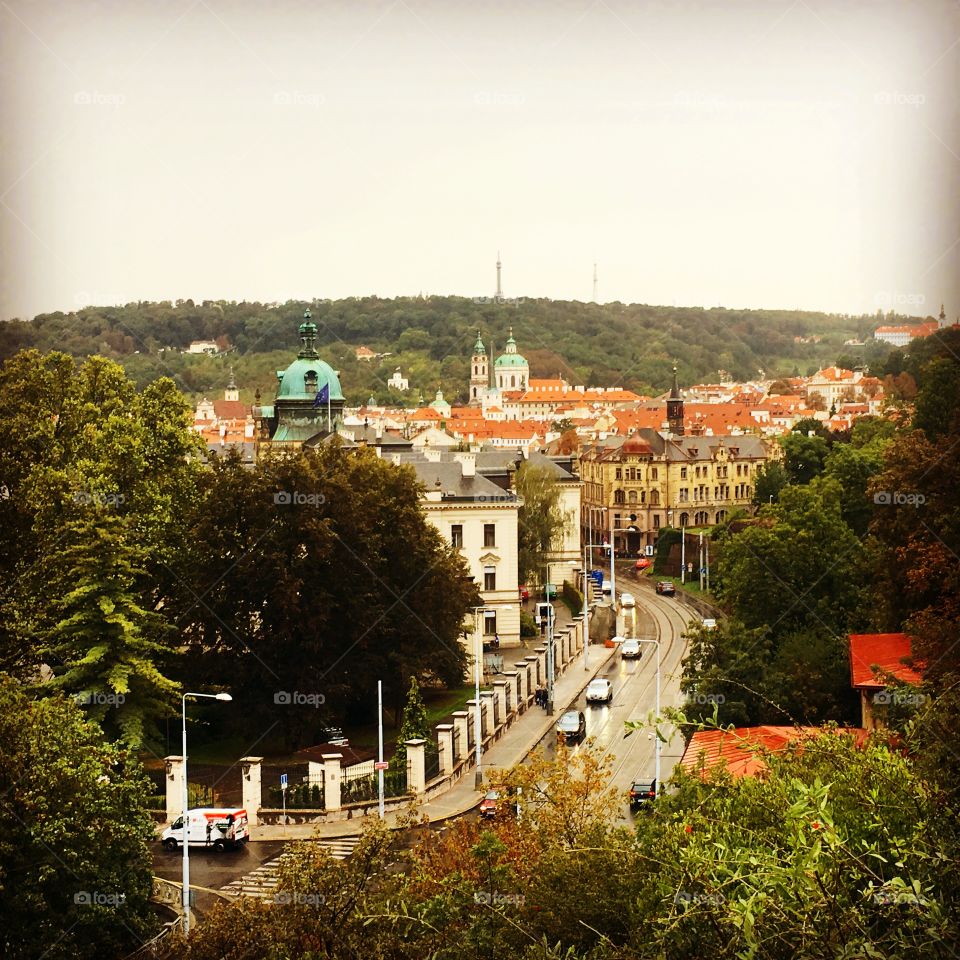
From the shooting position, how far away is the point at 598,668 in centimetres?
3734

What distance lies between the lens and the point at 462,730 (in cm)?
2631

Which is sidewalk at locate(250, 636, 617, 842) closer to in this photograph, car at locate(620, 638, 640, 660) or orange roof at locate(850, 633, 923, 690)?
car at locate(620, 638, 640, 660)

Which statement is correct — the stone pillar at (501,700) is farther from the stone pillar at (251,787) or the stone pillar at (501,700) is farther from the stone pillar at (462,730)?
the stone pillar at (251,787)

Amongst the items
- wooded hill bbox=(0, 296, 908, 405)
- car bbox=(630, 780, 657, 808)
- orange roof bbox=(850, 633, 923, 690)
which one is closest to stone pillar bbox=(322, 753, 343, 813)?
car bbox=(630, 780, 657, 808)

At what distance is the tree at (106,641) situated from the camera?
24.1 metres

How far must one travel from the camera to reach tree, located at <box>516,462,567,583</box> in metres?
46.1

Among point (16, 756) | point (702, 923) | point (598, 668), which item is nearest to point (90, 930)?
point (16, 756)

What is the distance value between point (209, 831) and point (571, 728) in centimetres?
942

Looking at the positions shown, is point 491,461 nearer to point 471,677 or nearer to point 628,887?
point 471,677

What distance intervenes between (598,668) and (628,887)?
26.1 m

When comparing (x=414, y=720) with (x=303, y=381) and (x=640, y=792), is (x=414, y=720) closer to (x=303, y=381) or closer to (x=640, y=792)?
(x=640, y=792)


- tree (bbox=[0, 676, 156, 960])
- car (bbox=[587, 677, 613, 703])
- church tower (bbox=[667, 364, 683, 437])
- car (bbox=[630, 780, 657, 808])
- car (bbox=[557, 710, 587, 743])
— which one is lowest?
car (bbox=[587, 677, 613, 703])

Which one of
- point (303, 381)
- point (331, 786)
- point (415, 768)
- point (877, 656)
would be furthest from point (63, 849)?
point (303, 381)

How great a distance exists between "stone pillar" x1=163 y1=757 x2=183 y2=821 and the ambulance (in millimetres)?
915
